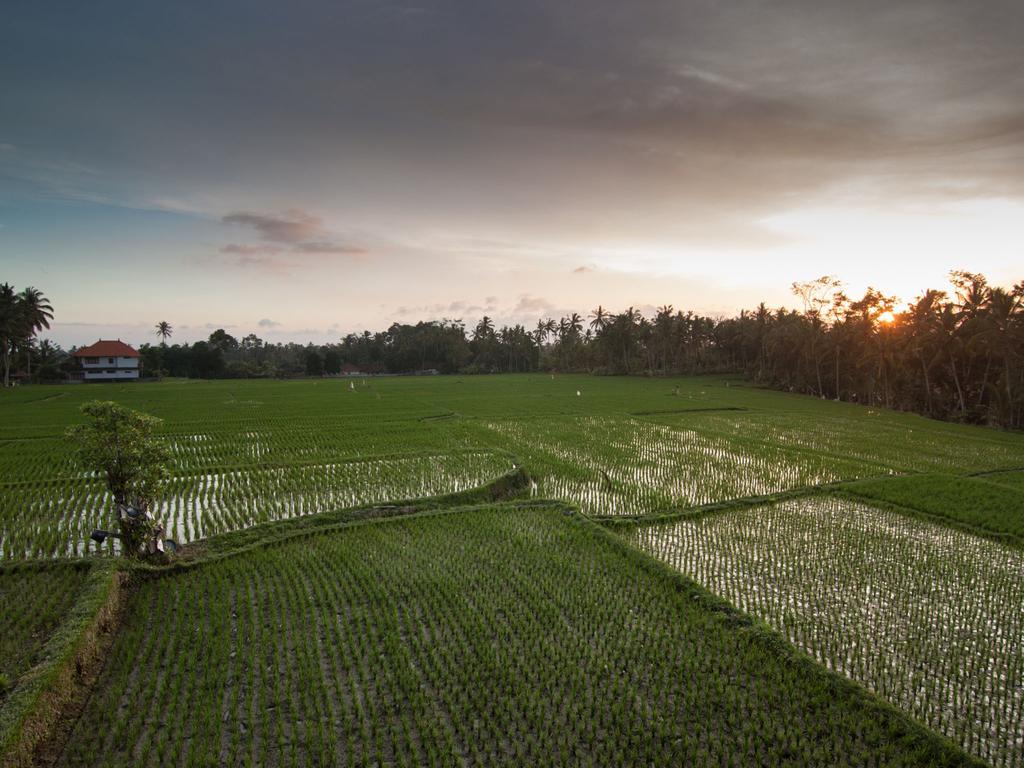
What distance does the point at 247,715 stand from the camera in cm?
509

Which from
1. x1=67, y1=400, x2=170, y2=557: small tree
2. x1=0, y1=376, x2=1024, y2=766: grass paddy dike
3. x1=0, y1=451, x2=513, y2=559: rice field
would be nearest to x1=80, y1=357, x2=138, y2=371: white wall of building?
x1=0, y1=376, x2=1024, y2=766: grass paddy dike

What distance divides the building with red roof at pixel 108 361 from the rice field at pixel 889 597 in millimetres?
61278

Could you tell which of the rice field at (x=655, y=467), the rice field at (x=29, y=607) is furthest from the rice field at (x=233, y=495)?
the rice field at (x=655, y=467)

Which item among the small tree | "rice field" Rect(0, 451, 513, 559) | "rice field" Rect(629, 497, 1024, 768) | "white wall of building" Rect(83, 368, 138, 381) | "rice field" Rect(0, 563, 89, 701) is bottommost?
"rice field" Rect(629, 497, 1024, 768)

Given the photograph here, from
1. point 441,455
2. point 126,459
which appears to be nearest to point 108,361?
point 441,455

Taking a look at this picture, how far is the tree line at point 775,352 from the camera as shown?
97.0 feet

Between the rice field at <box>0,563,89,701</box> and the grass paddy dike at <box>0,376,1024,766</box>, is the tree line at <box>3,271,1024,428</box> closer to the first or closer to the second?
the grass paddy dike at <box>0,376,1024,766</box>

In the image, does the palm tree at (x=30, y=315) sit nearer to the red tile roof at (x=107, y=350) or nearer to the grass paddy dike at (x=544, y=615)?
the red tile roof at (x=107, y=350)

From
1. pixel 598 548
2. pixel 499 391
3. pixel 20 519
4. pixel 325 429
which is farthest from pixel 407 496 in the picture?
pixel 499 391

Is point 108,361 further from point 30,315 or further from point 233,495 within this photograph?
point 233,495

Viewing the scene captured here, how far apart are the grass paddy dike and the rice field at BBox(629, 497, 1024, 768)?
41 mm

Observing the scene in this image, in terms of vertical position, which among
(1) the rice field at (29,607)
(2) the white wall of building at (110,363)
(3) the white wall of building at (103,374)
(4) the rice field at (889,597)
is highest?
(2) the white wall of building at (110,363)

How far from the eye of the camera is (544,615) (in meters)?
6.96

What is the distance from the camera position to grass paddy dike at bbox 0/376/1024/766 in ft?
16.0
